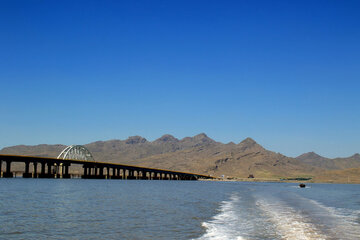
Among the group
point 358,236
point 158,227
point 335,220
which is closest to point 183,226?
point 158,227

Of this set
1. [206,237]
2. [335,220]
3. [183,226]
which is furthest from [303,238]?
[335,220]

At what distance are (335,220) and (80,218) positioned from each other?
2396 cm

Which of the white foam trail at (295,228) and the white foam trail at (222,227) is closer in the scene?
the white foam trail at (222,227)

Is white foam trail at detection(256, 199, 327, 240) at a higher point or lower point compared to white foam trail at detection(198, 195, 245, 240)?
lower

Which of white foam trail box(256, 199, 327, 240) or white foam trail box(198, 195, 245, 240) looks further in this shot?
white foam trail box(256, 199, 327, 240)

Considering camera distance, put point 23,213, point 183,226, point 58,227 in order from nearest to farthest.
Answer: point 58,227 → point 183,226 → point 23,213

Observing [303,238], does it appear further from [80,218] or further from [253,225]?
[80,218]

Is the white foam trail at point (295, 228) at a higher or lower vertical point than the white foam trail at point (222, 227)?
lower

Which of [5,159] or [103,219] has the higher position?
[5,159]

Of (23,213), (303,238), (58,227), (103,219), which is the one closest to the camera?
(303,238)

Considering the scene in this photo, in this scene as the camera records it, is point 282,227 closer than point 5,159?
Yes

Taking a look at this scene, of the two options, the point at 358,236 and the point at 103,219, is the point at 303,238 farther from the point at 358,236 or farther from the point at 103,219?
the point at 103,219

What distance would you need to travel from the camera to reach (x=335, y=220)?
39406 mm

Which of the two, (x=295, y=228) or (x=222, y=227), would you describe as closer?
(x=295, y=228)
